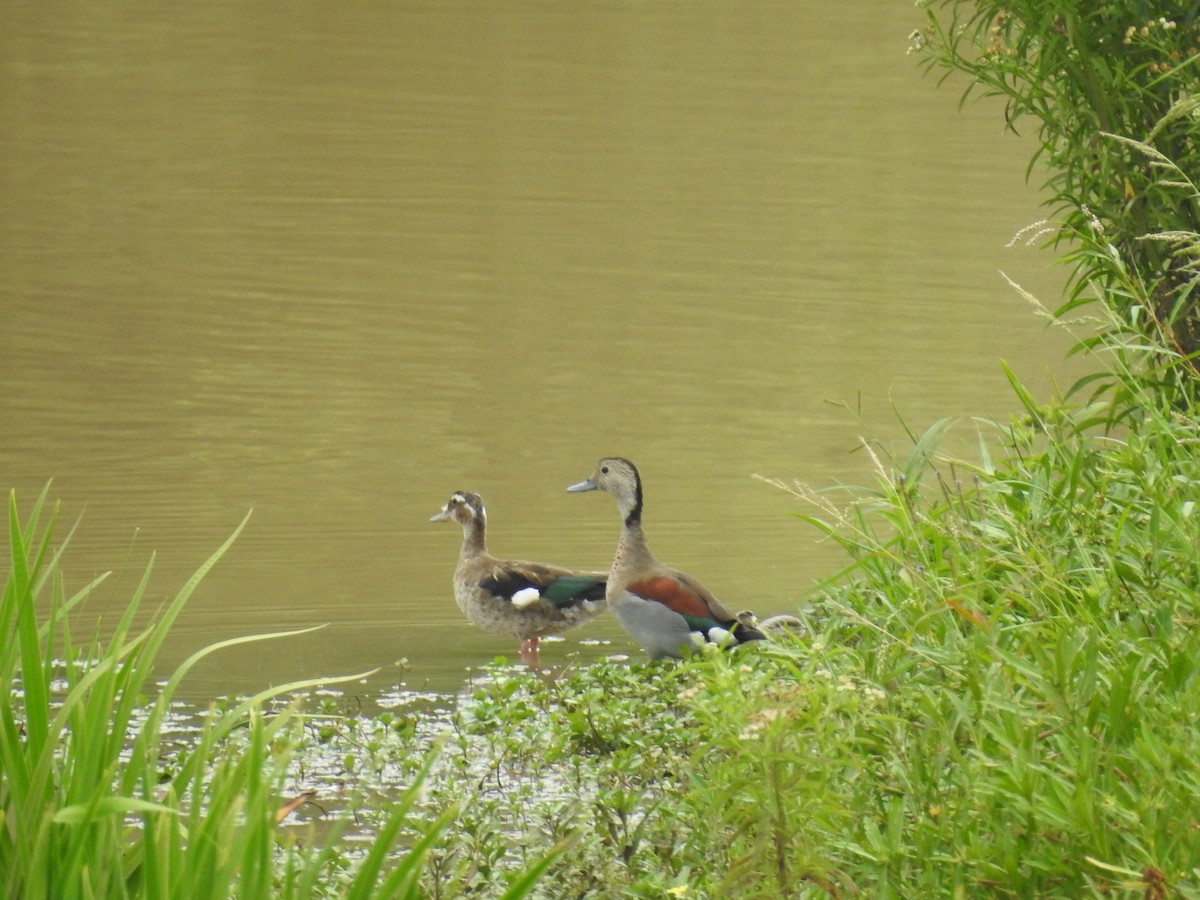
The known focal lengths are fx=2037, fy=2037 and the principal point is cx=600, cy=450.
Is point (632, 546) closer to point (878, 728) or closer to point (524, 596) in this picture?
point (524, 596)

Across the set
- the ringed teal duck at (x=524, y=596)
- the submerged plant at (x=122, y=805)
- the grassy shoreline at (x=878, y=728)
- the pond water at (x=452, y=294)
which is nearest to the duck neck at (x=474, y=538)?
the ringed teal duck at (x=524, y=596)

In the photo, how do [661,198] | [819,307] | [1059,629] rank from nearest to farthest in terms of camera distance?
[1059,629], [819,307], [661,198]

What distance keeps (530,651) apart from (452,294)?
584 cm

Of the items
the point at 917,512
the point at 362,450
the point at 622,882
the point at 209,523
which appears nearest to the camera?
the point at 622,882

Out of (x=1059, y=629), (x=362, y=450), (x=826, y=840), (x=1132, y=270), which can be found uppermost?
(x=1132, y=270)

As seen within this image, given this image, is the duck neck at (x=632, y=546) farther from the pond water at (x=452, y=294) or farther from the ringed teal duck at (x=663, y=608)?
the pond water at (x=452, y=294)

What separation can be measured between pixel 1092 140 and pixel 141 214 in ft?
35.7

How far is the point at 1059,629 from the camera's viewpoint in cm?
371

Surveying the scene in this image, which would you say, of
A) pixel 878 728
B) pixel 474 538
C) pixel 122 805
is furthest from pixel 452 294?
pixel 122 805

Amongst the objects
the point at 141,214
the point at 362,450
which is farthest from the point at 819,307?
the point at 141,214

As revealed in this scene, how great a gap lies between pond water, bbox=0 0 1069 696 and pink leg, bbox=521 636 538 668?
0.09 meters

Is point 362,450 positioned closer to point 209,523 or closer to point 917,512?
point 209,523

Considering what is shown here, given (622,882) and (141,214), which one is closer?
(622,882)

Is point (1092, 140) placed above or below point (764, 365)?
above
